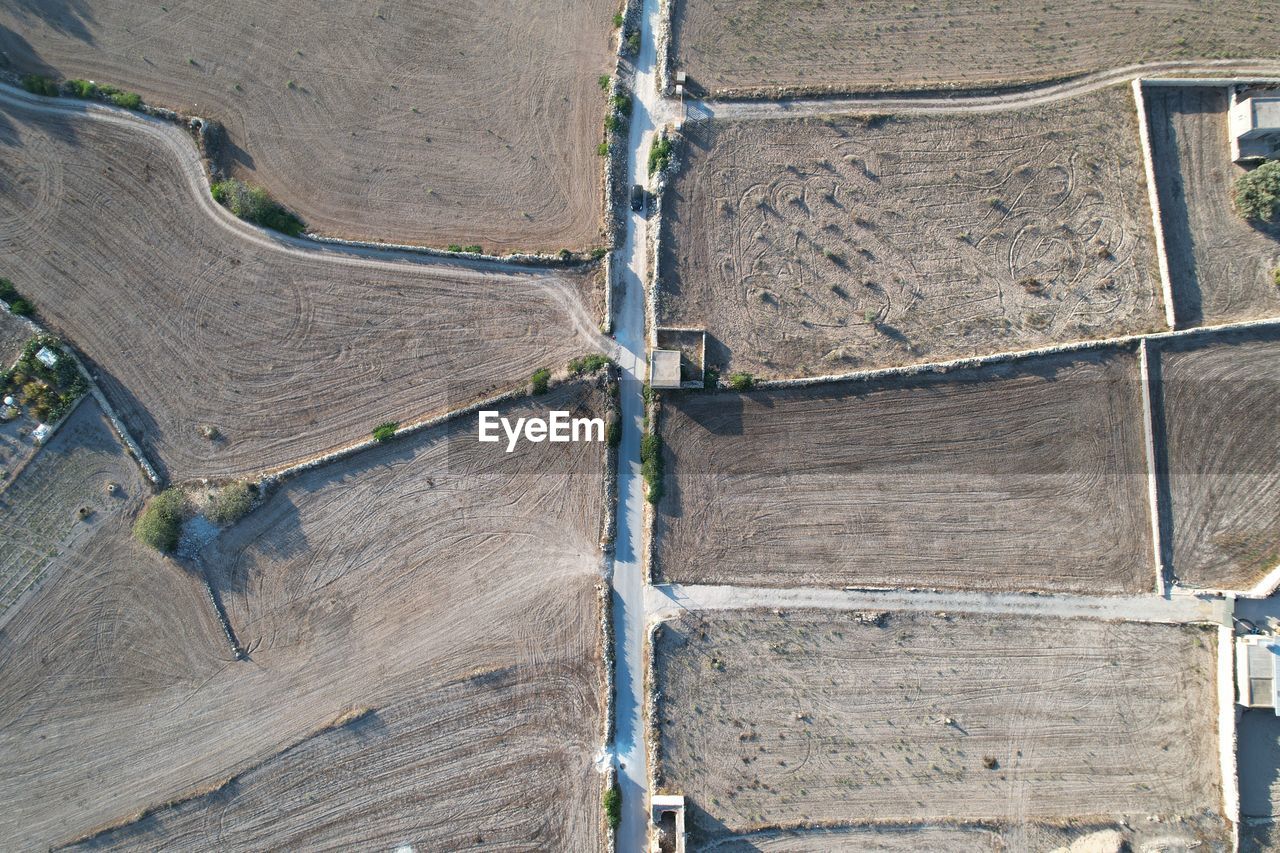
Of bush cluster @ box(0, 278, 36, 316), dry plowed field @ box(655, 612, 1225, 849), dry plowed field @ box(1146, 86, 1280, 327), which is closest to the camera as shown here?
dry plowed field @ box(655, 612, 1225, 849)

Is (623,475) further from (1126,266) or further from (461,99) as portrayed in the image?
(1126,266)

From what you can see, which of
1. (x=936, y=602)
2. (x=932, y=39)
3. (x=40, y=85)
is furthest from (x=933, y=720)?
(x=40, y=85)

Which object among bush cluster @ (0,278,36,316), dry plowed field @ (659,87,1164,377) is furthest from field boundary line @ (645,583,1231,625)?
bush cluster @ (0,278,36,316)

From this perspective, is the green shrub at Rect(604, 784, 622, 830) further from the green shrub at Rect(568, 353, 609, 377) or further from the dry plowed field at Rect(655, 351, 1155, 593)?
the green shrub at Rect(568, 353, 609, 377)

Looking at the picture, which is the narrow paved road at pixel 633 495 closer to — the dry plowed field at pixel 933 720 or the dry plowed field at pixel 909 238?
the dry plowed field at pixel 933 720

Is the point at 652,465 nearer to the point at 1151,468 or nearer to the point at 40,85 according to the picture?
the point at 1151,468

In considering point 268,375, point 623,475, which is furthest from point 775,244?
point 268,375

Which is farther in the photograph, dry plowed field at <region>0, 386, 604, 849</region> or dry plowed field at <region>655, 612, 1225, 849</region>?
dry plowed field at <region>0, 386, 604, 849</region>
